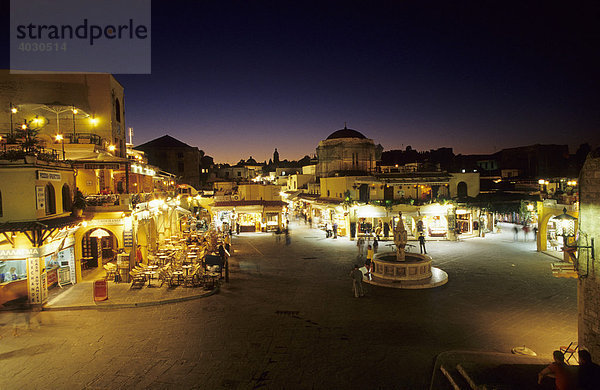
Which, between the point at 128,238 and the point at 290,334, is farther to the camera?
the point at 128,238

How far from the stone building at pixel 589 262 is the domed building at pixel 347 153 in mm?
32548

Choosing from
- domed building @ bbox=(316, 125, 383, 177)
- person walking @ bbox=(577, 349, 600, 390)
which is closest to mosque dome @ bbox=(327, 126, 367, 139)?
domed building @ bbox=(316, 125, 383, 177)

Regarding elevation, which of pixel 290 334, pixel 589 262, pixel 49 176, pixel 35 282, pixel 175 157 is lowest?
pixel 290 334

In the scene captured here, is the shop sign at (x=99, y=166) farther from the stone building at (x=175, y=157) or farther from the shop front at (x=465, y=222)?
the stone building at (x=175, y=157)

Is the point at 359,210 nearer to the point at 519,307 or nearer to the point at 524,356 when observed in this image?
the point at 519,307

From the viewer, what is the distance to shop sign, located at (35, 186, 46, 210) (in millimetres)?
12359

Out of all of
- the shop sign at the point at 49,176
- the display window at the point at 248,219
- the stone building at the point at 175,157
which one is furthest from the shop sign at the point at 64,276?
the stone building at the point at 175,157

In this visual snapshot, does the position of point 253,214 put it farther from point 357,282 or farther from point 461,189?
point 357,282

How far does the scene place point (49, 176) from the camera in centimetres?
1305

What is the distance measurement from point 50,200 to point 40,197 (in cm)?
90

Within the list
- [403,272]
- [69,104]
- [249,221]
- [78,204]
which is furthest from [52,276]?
[249,221]

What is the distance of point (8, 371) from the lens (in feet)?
26.2

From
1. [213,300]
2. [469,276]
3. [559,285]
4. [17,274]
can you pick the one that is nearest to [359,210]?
[469,276]

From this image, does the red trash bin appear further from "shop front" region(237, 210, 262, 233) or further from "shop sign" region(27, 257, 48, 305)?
"shop front" region(237, 210, 262, 233)
